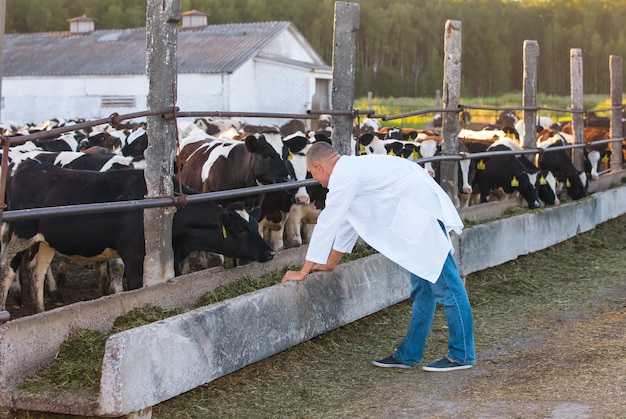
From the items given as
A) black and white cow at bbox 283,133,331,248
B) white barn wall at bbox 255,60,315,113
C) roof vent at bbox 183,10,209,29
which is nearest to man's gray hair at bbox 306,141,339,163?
black and white cow at bbox 283,133,331,248

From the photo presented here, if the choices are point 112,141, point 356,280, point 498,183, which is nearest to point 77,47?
point 112,141

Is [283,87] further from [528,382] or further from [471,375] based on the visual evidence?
[528,382]

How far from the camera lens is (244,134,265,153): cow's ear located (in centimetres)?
927

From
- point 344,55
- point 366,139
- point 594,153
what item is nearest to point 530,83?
point 366,139

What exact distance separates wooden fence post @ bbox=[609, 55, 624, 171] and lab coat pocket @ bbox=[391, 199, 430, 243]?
36.3 feet

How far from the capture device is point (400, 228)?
19.1 feet

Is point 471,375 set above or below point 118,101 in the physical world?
below

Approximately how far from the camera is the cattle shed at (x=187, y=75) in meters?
37.1

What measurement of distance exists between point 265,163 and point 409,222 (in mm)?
3794

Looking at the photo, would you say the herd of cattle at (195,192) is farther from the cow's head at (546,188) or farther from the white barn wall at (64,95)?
the white barn wall at (64,95)

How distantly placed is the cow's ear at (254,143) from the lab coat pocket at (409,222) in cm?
367

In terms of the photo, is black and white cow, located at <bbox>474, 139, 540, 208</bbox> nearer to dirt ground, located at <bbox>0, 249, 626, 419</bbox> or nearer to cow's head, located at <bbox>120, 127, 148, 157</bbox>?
cow's head, located at <bbox>120, 127, 148, 157</bbox>

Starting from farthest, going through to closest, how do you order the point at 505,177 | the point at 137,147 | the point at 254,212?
the point at 505,177, the point at 137,147, the point at 254,212

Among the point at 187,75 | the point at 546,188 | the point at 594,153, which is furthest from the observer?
the point at 187,75
